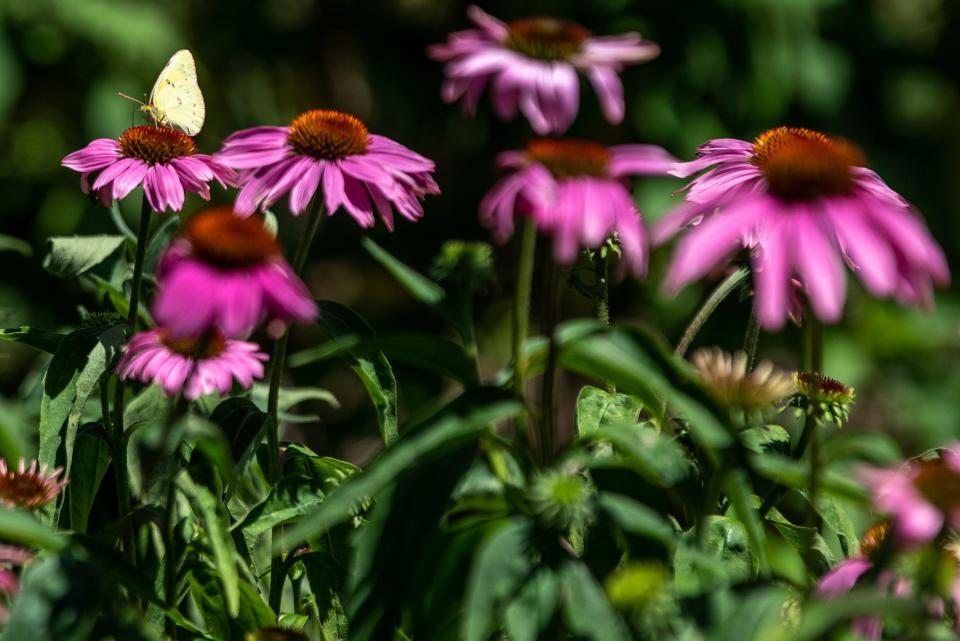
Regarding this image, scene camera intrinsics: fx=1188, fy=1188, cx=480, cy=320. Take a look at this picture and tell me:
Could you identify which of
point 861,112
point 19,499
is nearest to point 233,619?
point 19,499

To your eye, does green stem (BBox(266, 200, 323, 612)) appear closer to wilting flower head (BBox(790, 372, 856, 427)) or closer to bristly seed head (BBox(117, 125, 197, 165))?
bristly seed head (BBox(117, 125, 197, 165))

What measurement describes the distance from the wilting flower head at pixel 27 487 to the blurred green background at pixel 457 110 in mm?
2312

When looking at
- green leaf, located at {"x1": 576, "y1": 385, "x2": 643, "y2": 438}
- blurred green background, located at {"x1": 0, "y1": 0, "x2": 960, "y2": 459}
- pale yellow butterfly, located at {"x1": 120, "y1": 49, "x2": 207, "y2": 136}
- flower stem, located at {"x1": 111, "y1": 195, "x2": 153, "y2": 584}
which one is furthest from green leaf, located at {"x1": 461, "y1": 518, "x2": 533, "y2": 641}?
blurred green background, located at {"x1": 0, "y1": 0, "x2": 960, "y2": 459}

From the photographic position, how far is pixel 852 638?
1.30 feet

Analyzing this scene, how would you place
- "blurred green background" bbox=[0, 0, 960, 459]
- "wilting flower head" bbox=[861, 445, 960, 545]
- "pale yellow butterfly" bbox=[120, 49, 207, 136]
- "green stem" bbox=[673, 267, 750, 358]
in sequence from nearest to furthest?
1. "wilting flower head" bbox=[861, 445, 960, 545]
2. "green stem" bbox=[673, 267, 750, 358]
3. "pale yellow butterfly" bbox=[120, 49, 207, 136]
4. "blurred green background" bbox=[0, 0, 960, 459]

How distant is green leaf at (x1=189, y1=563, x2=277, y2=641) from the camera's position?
0.48 meters

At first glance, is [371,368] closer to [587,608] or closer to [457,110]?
[587,608]

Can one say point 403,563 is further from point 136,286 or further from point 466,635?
point 136,286

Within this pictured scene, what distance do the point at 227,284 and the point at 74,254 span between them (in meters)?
0.24

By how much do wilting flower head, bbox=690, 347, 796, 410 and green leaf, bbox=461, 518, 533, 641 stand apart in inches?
4.3

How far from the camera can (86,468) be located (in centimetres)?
58

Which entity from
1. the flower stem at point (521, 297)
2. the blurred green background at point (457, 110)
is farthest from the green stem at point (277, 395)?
the blurred green background at point (457, 110)

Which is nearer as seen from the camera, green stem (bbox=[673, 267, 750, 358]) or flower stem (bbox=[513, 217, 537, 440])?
flower stem (bbox=[513, 217, 537, 440])

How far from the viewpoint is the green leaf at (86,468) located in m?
0.58
